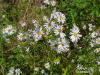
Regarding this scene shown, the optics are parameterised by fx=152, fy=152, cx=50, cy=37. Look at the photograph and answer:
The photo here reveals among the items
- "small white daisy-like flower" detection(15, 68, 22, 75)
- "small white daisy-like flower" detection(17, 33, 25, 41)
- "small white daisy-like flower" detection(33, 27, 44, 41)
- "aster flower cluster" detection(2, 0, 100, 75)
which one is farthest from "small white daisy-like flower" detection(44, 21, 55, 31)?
"small white daisy-like flower" detection(15, 68, 22, 75)

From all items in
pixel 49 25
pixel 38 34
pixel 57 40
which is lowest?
pixel 57 40

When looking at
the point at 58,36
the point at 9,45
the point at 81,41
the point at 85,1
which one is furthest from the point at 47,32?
the point at 9,45

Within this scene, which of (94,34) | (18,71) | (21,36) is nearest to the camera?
(94,34)

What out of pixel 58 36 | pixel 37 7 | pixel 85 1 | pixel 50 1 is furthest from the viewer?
pixel 37 7

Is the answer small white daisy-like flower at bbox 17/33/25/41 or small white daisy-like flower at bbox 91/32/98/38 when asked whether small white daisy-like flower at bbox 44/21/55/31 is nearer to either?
small white daisy-like flower at bbox 17/33/25/41

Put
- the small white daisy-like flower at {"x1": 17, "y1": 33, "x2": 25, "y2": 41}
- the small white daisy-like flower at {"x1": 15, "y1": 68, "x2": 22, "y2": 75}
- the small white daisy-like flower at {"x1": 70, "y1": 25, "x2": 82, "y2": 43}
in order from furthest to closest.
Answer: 1. the small white daisy-like flower at {"x1": 15, "y1": 68, "x2": 22, "y2": 75}
2. the small white daisy-like flower at {"x1": 17, "y1": 33, "x2": 25, "y2": 41}
3. the small white daisy-like flower at {"x1": 70, "y1": 25, "x2": 82, "y2": 43}

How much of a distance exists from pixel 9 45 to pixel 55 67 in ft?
4.20

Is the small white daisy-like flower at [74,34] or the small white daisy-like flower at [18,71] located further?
the small white daisy-like flower at [18,71]

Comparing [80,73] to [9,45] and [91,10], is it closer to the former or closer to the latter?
[91,10]

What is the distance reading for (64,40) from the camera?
2.62 metres

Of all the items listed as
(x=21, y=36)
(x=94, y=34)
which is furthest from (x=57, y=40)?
(x=21, y=36)

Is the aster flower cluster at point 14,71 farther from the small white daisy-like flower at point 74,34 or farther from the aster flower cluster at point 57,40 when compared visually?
the small white daisy-like flower at point 74,34

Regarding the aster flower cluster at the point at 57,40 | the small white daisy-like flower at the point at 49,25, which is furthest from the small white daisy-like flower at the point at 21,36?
the small white daisy-like flower at the point at 49,25

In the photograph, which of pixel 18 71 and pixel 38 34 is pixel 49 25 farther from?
pixel 18 71
